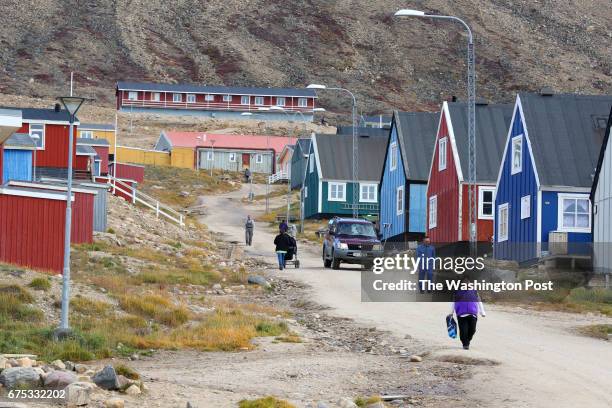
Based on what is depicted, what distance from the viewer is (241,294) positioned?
40062mm

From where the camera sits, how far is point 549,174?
46.3 m

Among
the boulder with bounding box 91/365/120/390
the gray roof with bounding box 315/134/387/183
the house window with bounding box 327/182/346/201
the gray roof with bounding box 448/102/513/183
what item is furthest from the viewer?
the house window with bounding box 327/182/346/201

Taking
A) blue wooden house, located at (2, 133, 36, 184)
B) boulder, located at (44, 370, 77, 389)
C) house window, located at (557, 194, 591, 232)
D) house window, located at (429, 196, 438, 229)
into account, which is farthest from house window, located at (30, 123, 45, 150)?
boulder, located at (44, 370, 77, 389)

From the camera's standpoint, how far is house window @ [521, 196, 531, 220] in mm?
47281

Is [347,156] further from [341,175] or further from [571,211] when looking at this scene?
[571,211]

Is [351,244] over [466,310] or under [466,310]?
over

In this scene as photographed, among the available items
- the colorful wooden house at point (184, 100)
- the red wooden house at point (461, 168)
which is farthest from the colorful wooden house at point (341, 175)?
the colorful wooden house at point (184, 100)

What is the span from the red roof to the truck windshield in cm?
7495

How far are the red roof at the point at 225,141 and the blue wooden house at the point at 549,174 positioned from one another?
7661cm

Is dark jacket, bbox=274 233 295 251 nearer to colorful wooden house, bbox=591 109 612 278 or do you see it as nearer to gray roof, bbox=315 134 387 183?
colorful wooden house, bbox=591 109 612 278

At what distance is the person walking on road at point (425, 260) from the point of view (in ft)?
120

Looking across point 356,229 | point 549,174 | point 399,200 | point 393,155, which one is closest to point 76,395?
point 549,174

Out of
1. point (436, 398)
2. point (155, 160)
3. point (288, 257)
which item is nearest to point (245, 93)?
point (155, 160)

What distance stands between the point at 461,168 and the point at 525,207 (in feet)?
25.4
